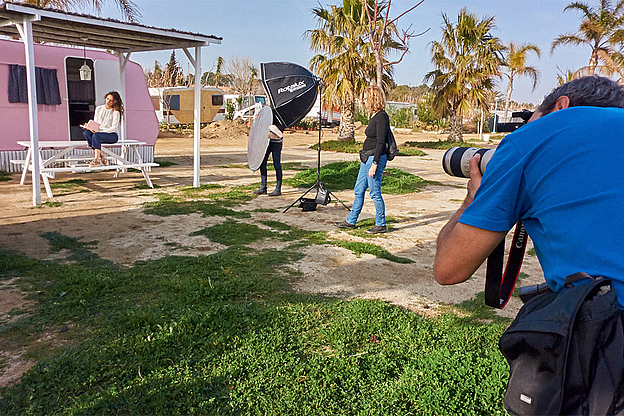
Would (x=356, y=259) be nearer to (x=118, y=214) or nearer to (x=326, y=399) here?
(x=326, y=399)

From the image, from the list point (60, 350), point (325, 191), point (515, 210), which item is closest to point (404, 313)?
point (60, 350)

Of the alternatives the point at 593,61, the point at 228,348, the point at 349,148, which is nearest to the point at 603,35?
the point at 593,61

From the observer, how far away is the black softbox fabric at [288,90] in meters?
8.19

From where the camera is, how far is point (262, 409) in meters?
2.74

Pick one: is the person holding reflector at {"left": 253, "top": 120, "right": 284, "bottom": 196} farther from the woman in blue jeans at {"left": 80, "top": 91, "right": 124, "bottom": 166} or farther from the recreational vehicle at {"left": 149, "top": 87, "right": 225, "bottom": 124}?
the recreational vehicle at {"left": 149, "top": 87, "right": 225, "bottom": 124}

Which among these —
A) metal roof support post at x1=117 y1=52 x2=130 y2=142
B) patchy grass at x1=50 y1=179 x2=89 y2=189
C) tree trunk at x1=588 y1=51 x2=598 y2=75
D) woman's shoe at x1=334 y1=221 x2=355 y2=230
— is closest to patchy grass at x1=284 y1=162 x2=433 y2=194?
woman's shoe at x1=334 y1=221 x2=355 y2=230

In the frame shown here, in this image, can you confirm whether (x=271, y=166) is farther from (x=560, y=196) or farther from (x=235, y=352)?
(x=560, y=196)

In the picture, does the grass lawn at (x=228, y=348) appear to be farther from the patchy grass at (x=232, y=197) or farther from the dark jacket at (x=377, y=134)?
the patchy grass at (x=232, y=197)

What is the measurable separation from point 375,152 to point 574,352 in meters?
5.43

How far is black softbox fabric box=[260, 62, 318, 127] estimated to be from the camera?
26.9ft

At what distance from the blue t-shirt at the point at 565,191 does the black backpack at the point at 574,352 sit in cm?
8

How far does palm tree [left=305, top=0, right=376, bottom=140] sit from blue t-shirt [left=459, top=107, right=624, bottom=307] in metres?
19.5

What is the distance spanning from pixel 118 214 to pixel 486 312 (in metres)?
5.50

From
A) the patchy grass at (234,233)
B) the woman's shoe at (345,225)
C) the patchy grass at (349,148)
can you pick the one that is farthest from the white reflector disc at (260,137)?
the patchy grass at (349,148)
